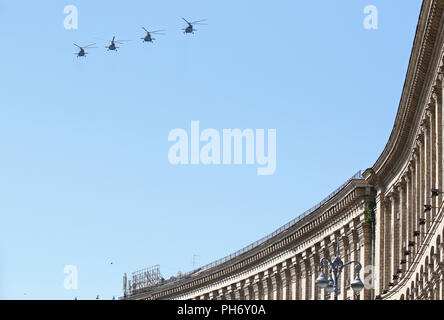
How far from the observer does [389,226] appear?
94875mm

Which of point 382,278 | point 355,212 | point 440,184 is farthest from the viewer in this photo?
point 355,212

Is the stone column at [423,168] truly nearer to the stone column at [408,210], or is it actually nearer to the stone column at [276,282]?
the stone column at [408,210]

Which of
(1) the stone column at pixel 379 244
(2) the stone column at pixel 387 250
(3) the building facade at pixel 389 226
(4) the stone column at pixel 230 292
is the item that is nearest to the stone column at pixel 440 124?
(3) the building facade at pixel 389 226

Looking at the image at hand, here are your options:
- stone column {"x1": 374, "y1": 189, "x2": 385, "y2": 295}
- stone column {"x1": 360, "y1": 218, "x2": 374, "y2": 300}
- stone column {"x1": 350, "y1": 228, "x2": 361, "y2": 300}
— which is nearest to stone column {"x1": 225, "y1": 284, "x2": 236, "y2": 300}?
stone column {"x1": 350, "y1": 228, "x2": 361, "y2": 300}

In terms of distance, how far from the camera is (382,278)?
310 ft

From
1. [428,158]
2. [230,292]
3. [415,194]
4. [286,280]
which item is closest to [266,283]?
[286,280]

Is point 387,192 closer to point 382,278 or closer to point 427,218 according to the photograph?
point 382,278

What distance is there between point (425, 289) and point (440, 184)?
7340mm

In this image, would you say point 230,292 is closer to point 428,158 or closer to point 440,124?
point 428,158

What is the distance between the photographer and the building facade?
237 ft

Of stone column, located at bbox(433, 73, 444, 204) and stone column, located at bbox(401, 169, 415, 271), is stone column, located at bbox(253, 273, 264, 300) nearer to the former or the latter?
stone column, located at bbox(401, 169, 415, 271)

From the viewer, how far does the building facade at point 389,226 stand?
2849 inches

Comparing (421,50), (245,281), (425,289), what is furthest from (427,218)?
(245,281)

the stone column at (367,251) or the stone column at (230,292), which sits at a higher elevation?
the stone column at (230,292)
